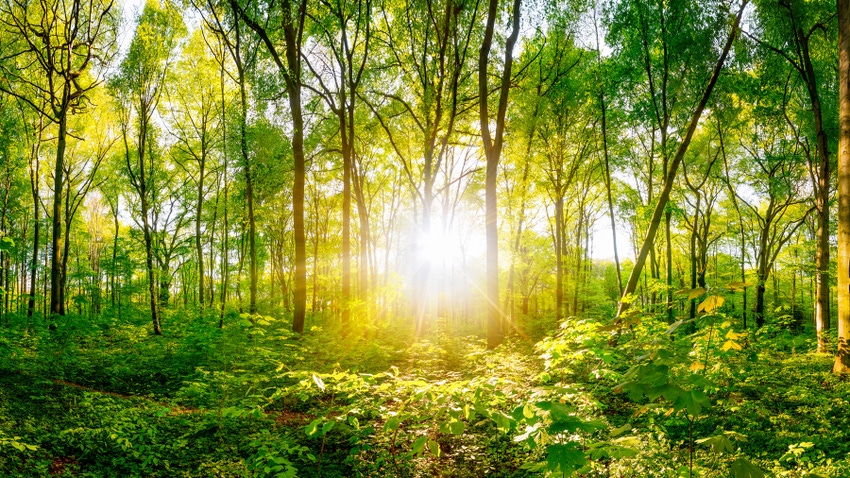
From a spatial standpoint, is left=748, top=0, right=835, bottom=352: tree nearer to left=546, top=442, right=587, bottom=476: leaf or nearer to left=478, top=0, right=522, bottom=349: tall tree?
left=478, top=0, right=522, bottom=349: tall tree

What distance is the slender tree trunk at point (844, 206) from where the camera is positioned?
20.4 ft

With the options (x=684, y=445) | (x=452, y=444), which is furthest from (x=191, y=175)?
(x=684, y=445)

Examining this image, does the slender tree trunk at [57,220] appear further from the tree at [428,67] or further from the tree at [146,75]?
the tree at [428,67]

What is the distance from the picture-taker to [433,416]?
3.24 meters

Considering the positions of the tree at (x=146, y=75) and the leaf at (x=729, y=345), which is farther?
the tree at (x=146, y=75)

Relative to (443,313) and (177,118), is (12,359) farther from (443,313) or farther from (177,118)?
(443,313)

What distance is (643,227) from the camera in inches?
1070

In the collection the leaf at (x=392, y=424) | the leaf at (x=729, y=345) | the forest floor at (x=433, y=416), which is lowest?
the forest floor at (x=433, y=416)

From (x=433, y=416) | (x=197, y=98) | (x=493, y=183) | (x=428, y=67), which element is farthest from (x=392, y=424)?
(x=197, y=98)

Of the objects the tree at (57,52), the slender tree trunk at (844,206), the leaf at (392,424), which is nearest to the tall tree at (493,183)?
the slender tree trunk at (844,206)

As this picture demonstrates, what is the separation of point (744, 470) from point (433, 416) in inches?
87.1

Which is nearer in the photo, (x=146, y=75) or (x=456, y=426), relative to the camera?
(x=456, y=426)

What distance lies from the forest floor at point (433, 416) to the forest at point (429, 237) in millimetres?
49

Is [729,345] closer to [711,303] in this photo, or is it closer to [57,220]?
[711,303]
